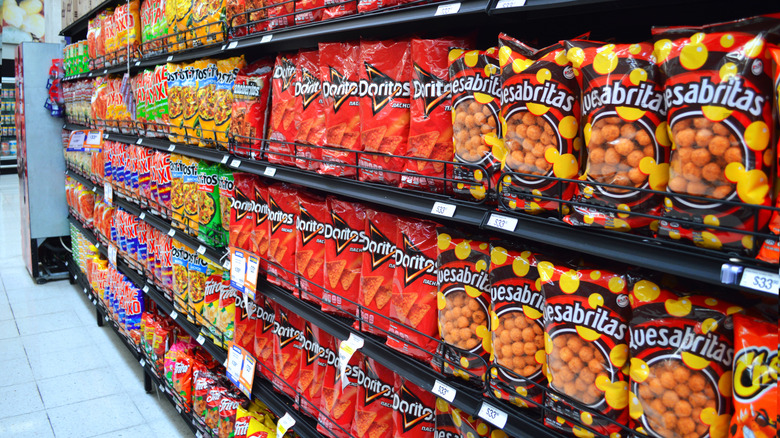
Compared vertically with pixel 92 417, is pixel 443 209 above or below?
above

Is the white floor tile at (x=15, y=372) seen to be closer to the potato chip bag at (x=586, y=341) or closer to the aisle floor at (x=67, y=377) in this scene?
the aisle floor at (x=67, y=377)

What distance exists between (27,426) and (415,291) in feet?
8.44

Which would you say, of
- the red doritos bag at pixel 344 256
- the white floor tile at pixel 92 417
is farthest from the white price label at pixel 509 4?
the white floor tile at pixel 92 417

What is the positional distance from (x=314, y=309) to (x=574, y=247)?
113 cm

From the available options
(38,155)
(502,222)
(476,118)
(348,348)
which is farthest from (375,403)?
(38,155)

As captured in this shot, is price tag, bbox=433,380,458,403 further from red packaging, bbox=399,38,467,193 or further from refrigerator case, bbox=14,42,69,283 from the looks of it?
refrigerator case, bbox=14,42,69,283

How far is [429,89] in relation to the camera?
4.69 feet

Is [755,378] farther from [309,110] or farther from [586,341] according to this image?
[309,110]

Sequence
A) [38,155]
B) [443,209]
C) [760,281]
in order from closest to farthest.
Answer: [760,281] → [443,209] → [38,155]

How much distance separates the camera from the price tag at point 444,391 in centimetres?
137

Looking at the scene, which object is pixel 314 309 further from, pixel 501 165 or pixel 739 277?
pixel 739 277

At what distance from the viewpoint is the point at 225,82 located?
2436 mm

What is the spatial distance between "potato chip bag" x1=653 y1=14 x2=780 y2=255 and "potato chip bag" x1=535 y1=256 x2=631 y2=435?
8.0 inches

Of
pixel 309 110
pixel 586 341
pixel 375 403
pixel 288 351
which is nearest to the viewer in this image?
pixel 586 341
